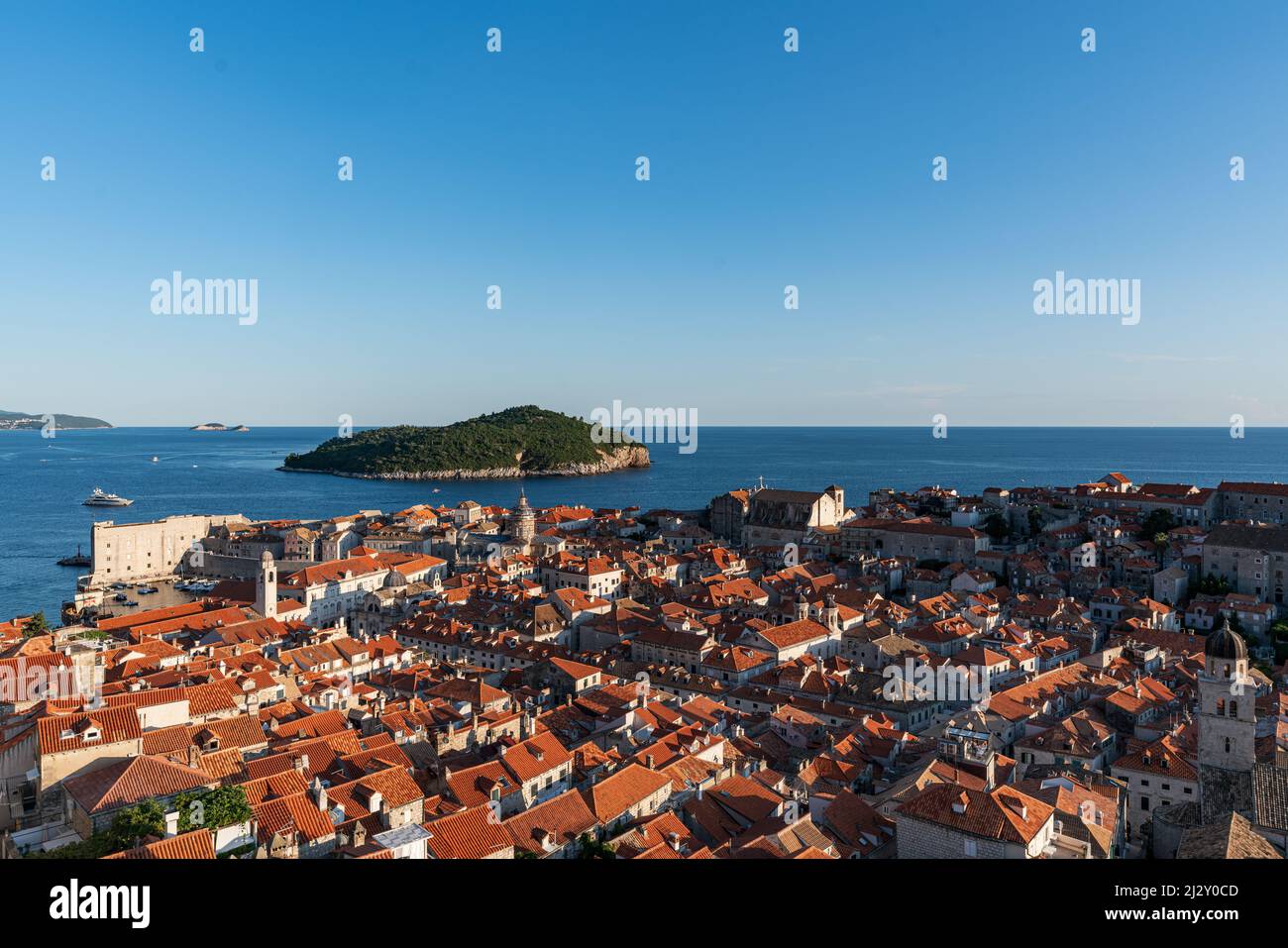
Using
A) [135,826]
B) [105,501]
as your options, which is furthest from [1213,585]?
[105,501]

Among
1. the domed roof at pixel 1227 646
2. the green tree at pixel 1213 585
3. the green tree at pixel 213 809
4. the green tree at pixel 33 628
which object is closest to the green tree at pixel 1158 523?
the green tree at pixel 1213 585

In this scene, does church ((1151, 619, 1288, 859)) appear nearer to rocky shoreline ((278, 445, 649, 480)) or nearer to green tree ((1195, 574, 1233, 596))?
green tree ((1195, 574, 1233, 596))

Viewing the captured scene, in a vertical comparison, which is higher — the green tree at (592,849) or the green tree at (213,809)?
the green tree at (213,809)

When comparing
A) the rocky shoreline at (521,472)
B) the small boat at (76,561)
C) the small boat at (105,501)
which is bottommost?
the small boat at (76,561)

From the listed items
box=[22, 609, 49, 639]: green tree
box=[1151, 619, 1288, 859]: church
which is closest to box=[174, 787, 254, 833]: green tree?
box=[1151, 619, 1288, 859]: church

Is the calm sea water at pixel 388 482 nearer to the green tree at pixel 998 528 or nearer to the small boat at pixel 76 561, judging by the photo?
the small boat at pixel 76 561
